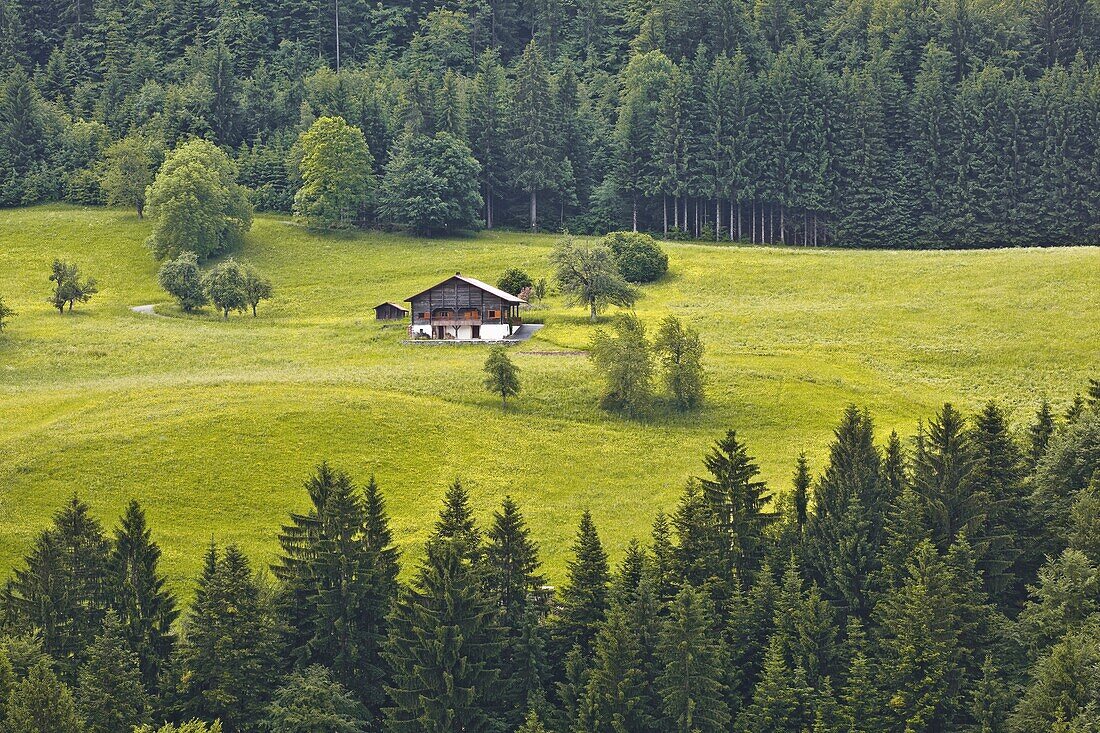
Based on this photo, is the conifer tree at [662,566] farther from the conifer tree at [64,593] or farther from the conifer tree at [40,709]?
the conifer tree at [40,709]

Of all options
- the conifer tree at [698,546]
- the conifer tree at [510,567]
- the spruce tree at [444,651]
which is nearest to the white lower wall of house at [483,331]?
the conifer tree at [698,546]

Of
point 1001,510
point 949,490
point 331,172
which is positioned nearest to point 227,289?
point 331,172

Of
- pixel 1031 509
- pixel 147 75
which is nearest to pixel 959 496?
pixel 1031 509

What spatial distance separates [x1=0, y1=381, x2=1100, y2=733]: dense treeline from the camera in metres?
54.8

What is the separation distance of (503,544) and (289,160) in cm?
9898

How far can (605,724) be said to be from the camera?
55.6 meters

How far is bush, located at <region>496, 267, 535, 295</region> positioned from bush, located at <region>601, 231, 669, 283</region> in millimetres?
8809

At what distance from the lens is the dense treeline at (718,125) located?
144250mm

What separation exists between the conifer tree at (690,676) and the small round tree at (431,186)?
295ft

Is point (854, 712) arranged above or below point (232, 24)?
below

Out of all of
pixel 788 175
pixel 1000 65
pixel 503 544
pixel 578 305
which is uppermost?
pixel 1000 65

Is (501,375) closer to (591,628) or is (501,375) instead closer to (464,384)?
(464,384)

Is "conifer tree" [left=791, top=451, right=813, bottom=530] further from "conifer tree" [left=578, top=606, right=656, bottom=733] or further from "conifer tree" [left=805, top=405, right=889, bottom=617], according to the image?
"conifer tree" [left=578, top=606, right=656, bottom=733]

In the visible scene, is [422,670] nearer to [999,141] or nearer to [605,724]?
[605,724]
